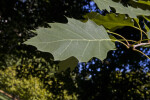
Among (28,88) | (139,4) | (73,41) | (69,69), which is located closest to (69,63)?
(73,41)

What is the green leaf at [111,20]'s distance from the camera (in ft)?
3.05

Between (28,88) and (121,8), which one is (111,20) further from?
(28,88)

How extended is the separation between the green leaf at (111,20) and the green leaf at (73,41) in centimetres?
20

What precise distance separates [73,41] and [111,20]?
0.36 meters

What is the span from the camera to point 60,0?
8.95m

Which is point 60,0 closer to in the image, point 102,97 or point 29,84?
point 29,84

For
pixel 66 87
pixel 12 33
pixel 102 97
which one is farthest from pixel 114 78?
pixel 12 33

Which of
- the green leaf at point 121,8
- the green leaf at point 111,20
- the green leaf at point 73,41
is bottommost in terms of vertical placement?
the green leaf at point 73,41

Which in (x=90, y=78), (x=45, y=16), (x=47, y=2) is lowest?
(x=90, y=78)

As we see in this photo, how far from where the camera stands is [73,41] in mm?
669

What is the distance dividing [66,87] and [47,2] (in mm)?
3641

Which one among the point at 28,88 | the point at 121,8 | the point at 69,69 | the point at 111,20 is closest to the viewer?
the point at 121,8

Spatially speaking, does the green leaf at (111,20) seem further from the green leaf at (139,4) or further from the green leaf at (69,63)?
the green leaf at (69,63)

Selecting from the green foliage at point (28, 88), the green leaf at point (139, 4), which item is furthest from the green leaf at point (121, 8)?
the green foliage at point (28, 88)
